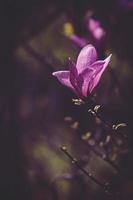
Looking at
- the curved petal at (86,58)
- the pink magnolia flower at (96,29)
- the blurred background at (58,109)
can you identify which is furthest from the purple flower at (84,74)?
the pink magnolia flower at (96,29)

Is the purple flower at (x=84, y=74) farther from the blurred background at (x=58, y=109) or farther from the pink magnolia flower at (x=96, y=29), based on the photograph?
the pink magnolia flower at (x=96, y=29)

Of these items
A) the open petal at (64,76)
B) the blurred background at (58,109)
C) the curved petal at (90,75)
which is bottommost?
the blurred background at (58,109)

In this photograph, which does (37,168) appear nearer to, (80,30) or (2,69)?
(2,69)

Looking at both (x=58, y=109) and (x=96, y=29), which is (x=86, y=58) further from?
(x=58, y=109)

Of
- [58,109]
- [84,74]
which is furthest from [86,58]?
[58,109]

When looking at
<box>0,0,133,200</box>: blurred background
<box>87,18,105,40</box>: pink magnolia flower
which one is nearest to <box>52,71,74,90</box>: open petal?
<box>0,0,133,200</box>: blurred background
